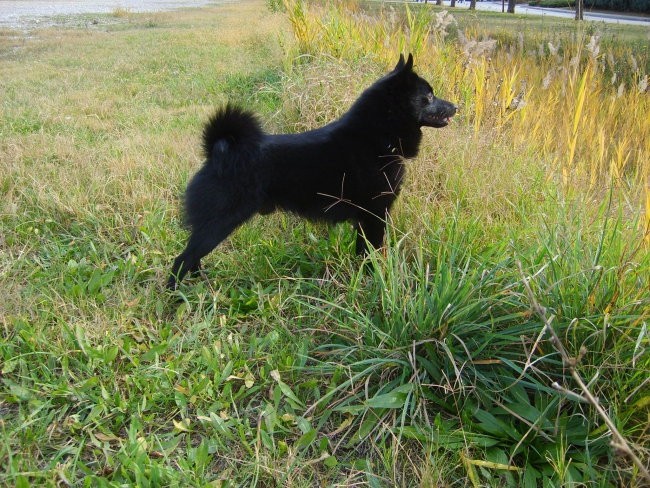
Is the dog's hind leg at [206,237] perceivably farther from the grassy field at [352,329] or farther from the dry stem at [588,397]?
the dry stem at [588,397]

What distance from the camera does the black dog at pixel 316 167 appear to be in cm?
246

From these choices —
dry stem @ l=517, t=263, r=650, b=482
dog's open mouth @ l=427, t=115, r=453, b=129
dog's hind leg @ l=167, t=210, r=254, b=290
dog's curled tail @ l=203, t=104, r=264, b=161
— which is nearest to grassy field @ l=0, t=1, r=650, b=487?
dry stem @ l=517, t=263, r=650, b=482

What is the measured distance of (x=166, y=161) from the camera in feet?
13.3

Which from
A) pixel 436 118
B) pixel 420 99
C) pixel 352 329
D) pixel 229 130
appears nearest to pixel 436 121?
pixel 436 118

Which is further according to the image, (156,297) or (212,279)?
(212,279)

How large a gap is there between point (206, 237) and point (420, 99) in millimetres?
1400

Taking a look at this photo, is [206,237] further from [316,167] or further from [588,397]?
[588,397]

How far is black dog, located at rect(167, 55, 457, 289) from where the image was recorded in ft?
8.06

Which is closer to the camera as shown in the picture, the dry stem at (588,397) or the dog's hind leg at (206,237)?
the dry stem at (588,397)

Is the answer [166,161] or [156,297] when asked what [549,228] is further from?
[166,161]

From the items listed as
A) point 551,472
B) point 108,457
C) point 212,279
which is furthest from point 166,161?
point 551,472

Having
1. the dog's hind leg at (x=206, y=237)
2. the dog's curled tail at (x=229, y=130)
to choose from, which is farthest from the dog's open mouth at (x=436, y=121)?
the dog's hind leg at (x=206, y=237)

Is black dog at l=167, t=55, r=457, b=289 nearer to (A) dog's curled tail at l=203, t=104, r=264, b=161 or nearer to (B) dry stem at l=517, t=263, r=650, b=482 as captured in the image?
(A) dog's curled tail at l=203, t=104, r=264, b=161

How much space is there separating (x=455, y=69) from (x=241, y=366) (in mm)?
3517
